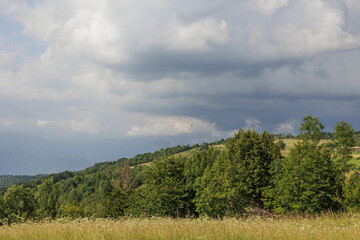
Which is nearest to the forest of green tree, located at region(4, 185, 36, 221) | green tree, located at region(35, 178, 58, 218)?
green tree, located at region(4, 185, 36, 221)

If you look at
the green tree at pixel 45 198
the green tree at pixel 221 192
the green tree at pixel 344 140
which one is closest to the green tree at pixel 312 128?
the green tree at pixel 344 140

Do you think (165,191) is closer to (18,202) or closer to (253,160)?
(253,160)

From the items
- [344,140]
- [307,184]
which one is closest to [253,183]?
[307,184]

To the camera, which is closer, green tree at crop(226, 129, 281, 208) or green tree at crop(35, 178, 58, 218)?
green tree at crop(226, 129, 281, 208)

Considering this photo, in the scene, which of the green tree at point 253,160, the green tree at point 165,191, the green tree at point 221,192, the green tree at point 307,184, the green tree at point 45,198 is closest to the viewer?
the green tree at point 307,184

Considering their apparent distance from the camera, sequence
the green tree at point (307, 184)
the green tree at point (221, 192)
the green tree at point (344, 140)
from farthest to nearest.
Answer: the green tree at point (344, 140) < the green tree at point (221, 192) < the green tree at point (307, 184)

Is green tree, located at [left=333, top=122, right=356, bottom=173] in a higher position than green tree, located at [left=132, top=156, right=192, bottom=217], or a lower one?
higher

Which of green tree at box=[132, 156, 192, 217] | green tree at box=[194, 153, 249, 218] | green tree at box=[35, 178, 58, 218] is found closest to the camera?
green tree at box=[194, 153, 249, 218]

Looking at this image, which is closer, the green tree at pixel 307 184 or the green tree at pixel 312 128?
the green tree at pixel 307 184

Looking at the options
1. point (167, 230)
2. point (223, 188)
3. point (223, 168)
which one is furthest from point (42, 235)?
point (223, 168)

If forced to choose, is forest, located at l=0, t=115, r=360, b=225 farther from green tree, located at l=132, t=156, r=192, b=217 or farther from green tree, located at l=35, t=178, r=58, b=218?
green tree, located at l=35, t=178, r=58, b=218

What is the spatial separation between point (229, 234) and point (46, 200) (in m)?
73.9

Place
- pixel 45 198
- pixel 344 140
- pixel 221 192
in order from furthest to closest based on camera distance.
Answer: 1. pixel 45 198
2. pixel 344 140
3. pixel 221 192

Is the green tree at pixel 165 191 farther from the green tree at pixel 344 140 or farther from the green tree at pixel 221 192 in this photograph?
the green tree at pixel 344 140
